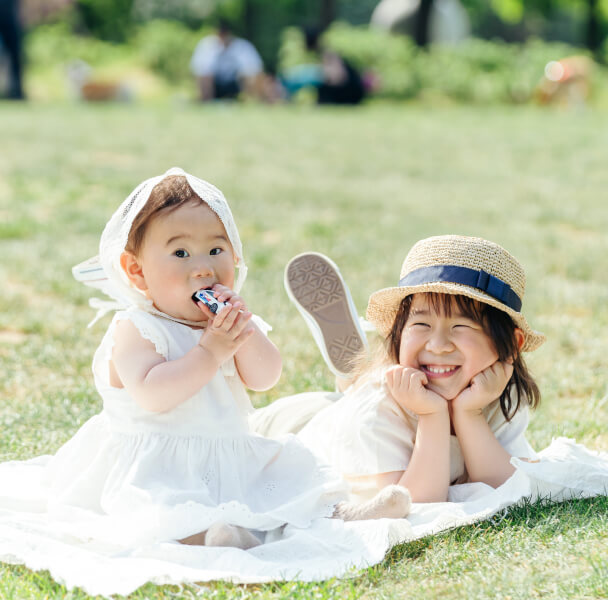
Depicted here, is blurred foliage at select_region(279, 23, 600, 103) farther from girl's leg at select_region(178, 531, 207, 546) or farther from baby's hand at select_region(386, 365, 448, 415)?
girl's leg at select_region(178, 531, 207, 546)

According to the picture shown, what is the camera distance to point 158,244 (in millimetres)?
2898

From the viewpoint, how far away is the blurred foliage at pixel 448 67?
65.5 feet

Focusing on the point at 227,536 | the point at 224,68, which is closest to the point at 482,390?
the point at 227,536

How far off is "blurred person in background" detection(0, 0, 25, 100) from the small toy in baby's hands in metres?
17.1

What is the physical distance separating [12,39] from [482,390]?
57.6 ft

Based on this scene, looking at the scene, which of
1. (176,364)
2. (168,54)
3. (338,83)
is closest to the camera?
(176,364)

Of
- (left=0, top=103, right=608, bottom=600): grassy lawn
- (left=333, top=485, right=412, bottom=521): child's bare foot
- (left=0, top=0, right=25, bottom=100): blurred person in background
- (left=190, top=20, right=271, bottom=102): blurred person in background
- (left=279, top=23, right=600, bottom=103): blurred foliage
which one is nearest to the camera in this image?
(left=0, top=103, right=608, bottom=600): grassy lawn

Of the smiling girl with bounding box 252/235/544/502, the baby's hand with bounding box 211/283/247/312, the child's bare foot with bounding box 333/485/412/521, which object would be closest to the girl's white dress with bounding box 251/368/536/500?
the smiling girl with bounding box 252/235/544/502

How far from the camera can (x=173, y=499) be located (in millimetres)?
2744

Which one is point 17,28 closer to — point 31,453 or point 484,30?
point 31,453

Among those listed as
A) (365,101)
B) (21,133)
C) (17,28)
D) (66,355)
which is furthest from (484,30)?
(66,355)

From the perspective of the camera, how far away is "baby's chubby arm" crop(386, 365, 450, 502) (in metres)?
3.04

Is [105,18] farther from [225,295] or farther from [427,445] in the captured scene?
[427,445]

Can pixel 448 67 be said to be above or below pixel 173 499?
above
